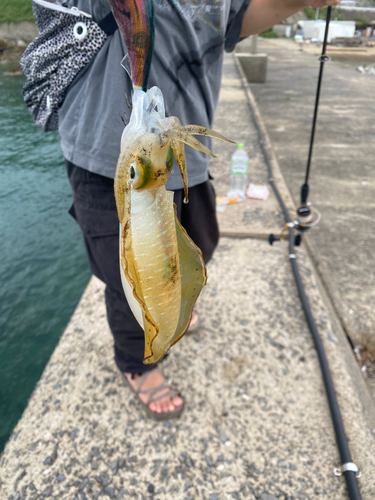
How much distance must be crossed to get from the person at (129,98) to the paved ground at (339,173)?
4.93ft

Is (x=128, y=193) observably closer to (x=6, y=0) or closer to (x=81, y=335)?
(x=6, y=0)

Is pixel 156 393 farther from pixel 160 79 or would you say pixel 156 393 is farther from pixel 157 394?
pixel 160 79

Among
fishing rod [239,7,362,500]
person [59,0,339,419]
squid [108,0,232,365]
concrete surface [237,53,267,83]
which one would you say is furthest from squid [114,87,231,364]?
concrete surface [237,53,267,83]

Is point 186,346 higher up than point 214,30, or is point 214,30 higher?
point 214,30

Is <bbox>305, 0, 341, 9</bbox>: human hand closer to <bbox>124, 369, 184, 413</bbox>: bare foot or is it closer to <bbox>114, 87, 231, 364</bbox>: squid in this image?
<bbox>114, 87, 231, 364</bbox>: squid

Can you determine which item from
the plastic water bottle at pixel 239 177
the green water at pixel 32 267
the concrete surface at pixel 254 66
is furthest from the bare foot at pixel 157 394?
the concrete surface at pixel 254 66

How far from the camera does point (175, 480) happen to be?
133cm

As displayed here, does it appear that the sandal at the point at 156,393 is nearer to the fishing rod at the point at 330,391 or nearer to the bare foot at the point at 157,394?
the bare foot at the point at 157,394

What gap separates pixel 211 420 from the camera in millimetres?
1533

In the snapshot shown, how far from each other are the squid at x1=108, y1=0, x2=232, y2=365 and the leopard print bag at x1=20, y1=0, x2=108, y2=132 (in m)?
0.61

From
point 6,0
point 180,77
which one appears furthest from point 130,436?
point 6,0

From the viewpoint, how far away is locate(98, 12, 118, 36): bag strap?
0.87 metres

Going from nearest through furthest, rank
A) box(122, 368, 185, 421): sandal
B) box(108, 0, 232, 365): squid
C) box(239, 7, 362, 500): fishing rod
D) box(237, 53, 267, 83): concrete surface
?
1. box(108, 0, 232, 365): squid
2. box(239, 7, 362, 500): fishing rod
3. box(122, 368, 185, 421): sandal
4. box(237, 53, 267, 83): concrete surface

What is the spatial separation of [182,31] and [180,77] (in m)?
0.12
